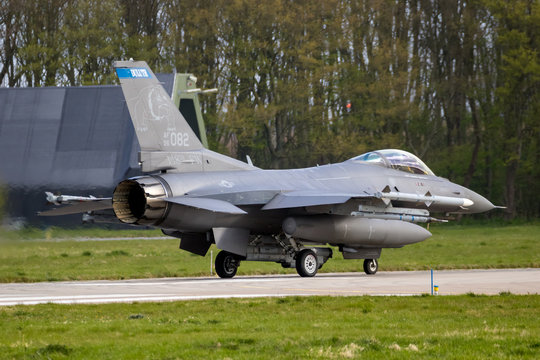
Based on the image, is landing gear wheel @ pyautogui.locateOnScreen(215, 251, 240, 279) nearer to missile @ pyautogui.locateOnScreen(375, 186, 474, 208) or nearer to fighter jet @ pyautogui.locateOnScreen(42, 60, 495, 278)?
fighter jet @ pyautogui.locateOnScreen(42, 60, 495, 278)

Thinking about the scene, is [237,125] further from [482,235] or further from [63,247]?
[63,247]

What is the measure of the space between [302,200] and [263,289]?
13.7 ft

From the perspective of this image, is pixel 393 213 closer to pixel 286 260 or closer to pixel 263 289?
pixel 286 260

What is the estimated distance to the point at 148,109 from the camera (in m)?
19.9

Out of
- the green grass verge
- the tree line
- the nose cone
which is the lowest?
the green grass verge

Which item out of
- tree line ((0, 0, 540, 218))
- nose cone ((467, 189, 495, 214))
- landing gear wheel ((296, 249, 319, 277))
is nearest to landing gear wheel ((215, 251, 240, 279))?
landing gear wheel ((296, 249, 319, 277))

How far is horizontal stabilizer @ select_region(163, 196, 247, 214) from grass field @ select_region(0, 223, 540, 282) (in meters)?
4.34

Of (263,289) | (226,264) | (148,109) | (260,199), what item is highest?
(148,109)

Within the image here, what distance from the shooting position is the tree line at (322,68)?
181 feet

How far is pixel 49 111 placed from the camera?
4891 centimetres

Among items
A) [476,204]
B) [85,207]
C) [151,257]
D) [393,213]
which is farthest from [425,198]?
[151,257]

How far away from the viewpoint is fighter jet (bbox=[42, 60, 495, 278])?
1966 centimetres

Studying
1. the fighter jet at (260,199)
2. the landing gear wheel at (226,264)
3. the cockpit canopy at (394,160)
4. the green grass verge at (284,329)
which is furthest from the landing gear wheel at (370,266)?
the green grass verge at (284,329)

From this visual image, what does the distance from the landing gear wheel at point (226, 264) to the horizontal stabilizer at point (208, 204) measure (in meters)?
2.53
